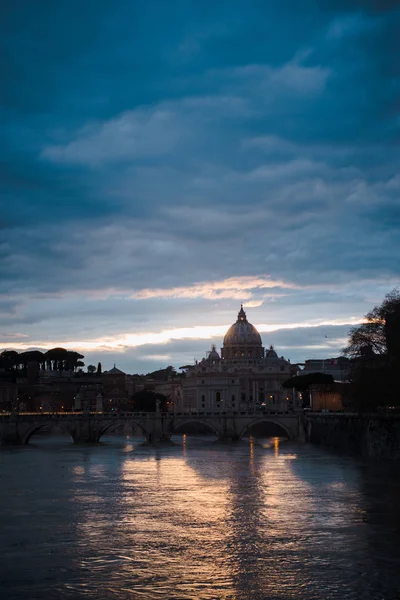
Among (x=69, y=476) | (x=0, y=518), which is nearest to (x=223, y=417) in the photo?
(x=69, y=476)

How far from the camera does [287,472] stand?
6334 cm

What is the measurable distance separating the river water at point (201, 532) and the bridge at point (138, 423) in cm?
3663

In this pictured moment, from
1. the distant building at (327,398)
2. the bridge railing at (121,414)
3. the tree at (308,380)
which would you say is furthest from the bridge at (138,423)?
the tree at (308,380)

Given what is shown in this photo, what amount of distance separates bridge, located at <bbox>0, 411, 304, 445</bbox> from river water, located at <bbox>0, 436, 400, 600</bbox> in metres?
36.6

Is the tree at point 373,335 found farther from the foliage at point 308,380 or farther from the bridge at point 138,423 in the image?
the foliage at point 308,380

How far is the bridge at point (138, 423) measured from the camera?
4067 inches

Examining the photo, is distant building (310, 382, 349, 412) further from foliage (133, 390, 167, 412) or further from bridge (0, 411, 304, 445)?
foliage (133, 390, 167, 412)

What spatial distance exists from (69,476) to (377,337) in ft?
93.1

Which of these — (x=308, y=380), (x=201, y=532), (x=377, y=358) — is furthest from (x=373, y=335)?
(x=308, y=380)

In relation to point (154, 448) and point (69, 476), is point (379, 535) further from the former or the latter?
point (154, 448)

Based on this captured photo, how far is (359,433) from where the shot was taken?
79750 millimetres

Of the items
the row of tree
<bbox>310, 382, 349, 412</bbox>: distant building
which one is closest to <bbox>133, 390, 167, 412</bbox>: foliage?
<bbox>310, 382, 349, 412</bbox>: distant building

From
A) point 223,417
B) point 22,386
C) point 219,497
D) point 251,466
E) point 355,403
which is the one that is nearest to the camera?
point 219,497

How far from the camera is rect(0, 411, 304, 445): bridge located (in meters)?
103
